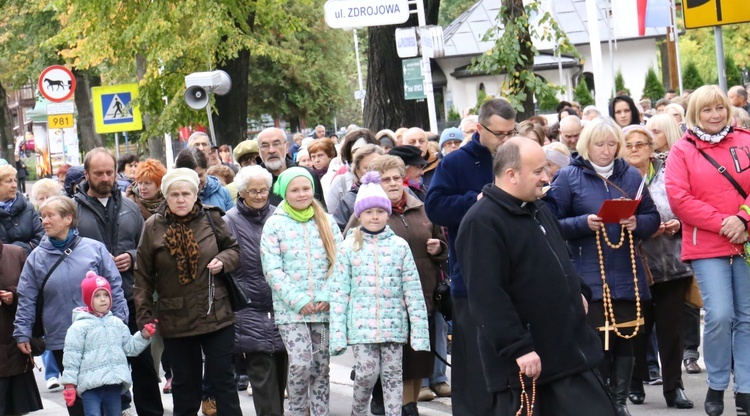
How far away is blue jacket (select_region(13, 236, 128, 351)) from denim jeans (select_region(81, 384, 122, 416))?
575 mm

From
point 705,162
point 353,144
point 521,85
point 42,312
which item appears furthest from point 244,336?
point 521,85

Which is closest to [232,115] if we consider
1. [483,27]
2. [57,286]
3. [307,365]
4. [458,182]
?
[57,286]

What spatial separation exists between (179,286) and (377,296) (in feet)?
4.58

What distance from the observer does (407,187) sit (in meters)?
9.67

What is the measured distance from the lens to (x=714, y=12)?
1001cm

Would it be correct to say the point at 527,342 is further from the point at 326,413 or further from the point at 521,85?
the point at 521,85

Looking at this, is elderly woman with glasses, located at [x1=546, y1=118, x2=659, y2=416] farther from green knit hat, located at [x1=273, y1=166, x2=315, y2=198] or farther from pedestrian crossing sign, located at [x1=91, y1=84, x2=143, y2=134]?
pedestrian crossing sign, located at [x1=91, y1=84, x2=143, y2=134]

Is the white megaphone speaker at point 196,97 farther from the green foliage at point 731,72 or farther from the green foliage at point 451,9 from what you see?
the green foliage at point 451,9

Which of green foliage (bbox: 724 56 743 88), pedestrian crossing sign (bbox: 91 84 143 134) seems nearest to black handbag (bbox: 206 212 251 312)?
pedestrian crossing sign (bbox: 91 84 143 134)

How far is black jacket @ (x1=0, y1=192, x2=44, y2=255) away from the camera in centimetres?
1053

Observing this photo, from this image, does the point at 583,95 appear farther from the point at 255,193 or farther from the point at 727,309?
the point at 727,309

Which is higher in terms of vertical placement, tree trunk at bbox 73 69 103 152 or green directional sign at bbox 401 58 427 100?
tree trunk at bbox 73 69 103 152

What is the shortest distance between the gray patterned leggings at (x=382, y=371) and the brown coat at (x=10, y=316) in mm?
2639

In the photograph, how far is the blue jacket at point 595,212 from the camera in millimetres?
8336
